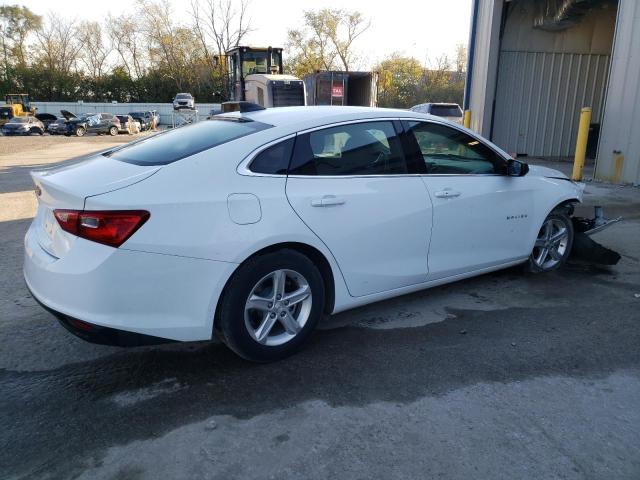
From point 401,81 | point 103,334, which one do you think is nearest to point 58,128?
point 401,81

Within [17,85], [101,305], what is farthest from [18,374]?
[17,85]

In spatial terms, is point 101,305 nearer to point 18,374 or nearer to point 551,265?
point 18,374

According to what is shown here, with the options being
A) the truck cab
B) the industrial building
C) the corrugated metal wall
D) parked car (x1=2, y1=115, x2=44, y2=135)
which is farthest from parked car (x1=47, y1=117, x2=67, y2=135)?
the corrugated metal wall

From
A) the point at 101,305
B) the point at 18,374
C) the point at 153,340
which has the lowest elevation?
the point at 18,374

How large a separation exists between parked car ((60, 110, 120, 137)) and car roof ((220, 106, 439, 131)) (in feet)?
111

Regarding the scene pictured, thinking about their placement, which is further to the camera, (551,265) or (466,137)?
(551,265)

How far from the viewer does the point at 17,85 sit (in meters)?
59.9

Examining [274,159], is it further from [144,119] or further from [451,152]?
[144,119]

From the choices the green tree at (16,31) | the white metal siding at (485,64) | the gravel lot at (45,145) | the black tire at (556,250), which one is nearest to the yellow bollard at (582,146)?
the white metal siding at (485,64)

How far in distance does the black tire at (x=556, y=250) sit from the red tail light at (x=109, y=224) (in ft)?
12.2

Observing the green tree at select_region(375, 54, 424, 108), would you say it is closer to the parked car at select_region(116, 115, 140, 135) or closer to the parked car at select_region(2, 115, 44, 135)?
→ the parked car at select_region(116, 115, 140, 135)

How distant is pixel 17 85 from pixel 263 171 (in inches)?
2723

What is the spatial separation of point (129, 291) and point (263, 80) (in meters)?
14.0

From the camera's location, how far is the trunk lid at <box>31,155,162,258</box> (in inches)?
109
